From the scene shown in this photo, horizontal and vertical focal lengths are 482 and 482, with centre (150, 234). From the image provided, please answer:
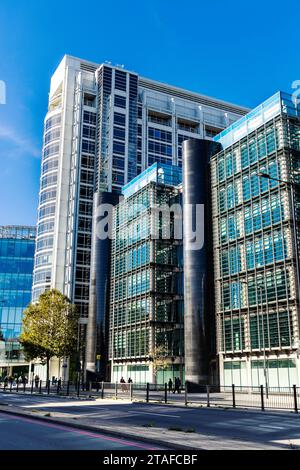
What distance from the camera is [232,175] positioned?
56.5 meters

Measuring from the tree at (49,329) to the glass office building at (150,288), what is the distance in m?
10.1

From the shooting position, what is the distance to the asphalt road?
1059cm

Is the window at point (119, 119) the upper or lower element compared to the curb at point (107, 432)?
upper

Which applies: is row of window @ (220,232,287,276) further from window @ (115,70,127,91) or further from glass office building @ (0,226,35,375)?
glass office building @ (0,226,35,375)

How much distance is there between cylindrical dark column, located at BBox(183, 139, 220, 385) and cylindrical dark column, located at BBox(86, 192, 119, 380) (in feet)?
74.2

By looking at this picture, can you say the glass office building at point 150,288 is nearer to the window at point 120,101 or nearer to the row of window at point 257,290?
the row of window at point 257,290

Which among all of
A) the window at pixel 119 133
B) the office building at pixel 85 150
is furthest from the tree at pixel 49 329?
the window at pixel 119 133

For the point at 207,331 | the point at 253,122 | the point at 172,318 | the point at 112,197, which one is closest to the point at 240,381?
the point at 207,331

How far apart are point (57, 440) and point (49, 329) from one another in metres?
48.9

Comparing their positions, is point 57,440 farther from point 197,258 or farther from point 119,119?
point 119,119

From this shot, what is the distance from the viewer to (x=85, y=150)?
100750mm

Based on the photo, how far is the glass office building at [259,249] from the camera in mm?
46500

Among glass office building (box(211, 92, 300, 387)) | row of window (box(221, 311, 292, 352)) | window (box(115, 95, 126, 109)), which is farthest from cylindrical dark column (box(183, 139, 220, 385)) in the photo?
window (box(115, 95, 126, 109))
